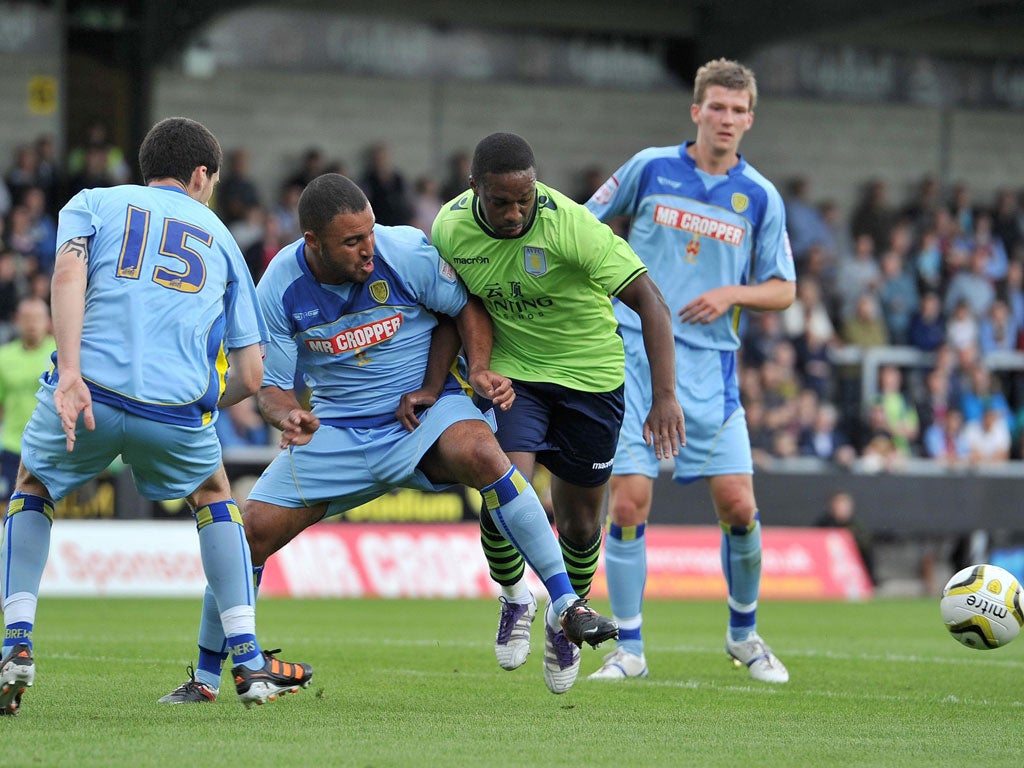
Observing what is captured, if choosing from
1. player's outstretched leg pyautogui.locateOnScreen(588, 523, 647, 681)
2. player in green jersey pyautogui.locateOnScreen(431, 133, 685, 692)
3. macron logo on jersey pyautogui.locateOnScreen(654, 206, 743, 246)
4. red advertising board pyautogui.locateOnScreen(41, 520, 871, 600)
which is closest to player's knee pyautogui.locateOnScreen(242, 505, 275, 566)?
player in green jersey pyautogui.locateOnScreen(431, 133, 685, 692)

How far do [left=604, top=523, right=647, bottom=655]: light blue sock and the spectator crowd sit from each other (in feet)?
28.4

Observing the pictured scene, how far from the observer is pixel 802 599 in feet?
57.8

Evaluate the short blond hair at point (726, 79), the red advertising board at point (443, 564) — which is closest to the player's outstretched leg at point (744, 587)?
the short blond hair at point (726, 79)

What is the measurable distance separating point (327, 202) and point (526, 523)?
1.49 m

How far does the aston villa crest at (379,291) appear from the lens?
6.86m

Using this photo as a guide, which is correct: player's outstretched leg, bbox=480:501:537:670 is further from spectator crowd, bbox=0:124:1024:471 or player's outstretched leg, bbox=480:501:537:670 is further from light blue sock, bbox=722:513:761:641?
spectator crowd, bbox=0:124:1024:471

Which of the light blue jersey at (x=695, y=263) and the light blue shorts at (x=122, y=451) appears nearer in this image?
the light blue shorts at (x=122, y=451)

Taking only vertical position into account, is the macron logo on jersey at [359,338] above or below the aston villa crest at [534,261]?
below

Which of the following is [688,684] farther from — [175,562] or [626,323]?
[175,562]

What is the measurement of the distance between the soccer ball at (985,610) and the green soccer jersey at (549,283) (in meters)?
1.92

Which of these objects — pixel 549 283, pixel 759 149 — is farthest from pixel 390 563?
pixel 759 149

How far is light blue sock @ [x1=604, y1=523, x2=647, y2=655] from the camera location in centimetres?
834

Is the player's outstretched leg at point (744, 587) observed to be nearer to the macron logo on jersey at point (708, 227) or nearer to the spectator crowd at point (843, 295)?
the macron logo on jersey at point (708, 227)

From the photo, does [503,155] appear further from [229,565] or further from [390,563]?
[390,563]
